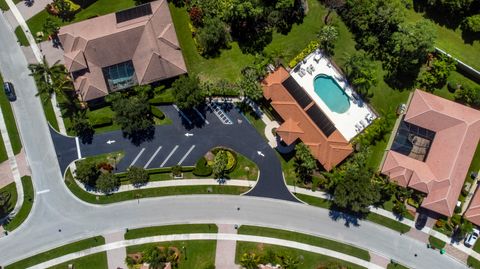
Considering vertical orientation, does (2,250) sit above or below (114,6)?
below

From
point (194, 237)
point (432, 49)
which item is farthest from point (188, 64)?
point (432, 49)

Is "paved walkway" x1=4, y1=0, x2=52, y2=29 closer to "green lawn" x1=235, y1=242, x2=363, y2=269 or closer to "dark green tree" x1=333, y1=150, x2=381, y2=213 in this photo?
"green lawn" x1=235, y1=242, x2=363, y2=269

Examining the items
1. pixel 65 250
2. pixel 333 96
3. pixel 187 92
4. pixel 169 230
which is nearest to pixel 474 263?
pixel 333 96

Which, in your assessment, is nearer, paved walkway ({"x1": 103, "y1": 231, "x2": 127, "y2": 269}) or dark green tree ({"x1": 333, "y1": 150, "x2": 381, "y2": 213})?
dark green tree ({"x1": 333, "y1": 150, "x2": 381, "y2": 213})

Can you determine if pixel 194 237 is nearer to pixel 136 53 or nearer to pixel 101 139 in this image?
pixel 101 139

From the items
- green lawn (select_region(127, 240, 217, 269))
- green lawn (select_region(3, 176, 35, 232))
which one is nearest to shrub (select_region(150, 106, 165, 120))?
green lawn (select_region(127, 240, 217, 269))
